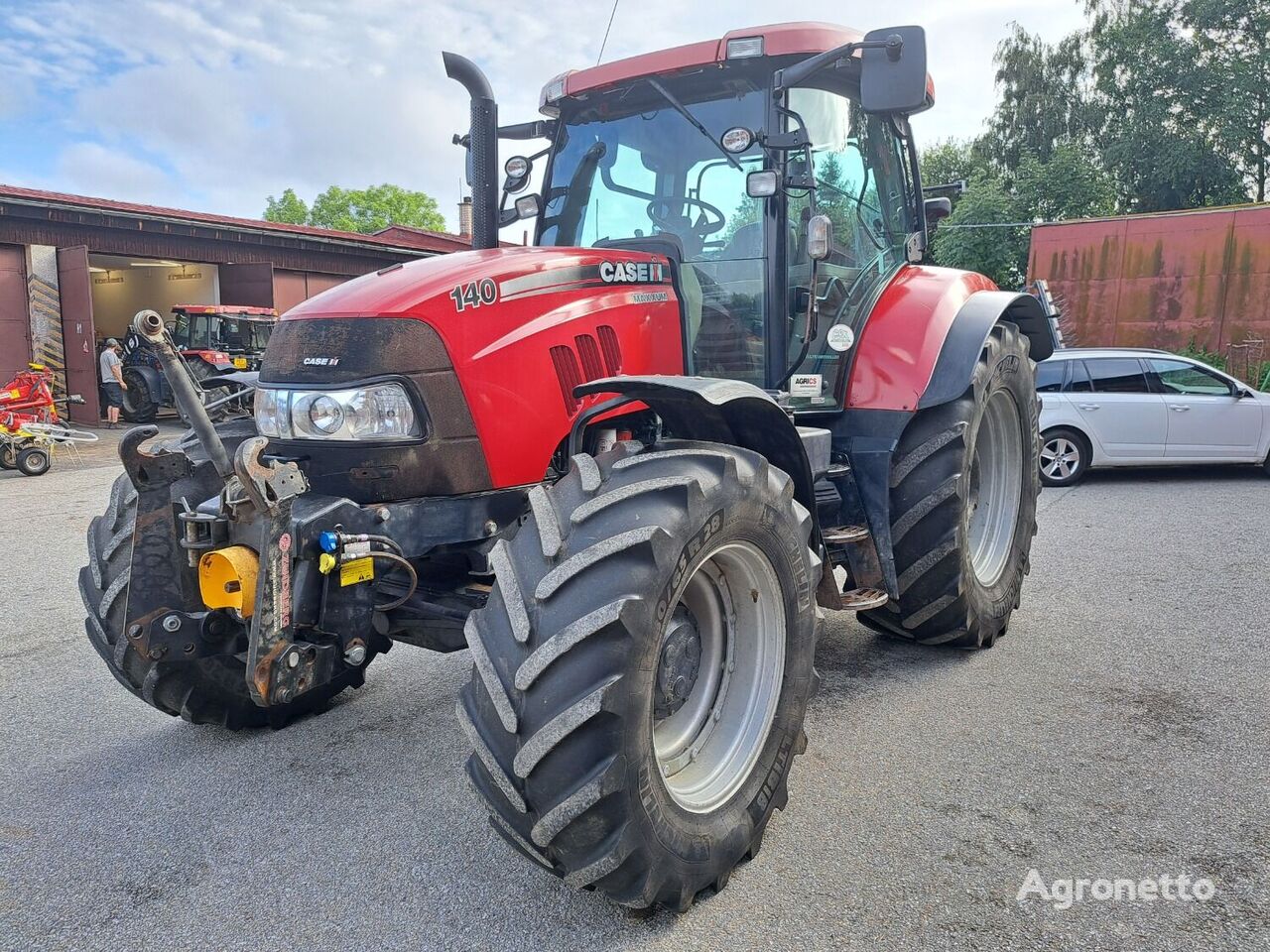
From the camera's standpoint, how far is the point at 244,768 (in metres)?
3.41

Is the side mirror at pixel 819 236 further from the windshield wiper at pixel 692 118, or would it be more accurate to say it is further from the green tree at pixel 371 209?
the green tree at pixel 371 209

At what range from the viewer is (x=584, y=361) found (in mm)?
3236

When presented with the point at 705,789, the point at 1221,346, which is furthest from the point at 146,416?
the point at 1221,346

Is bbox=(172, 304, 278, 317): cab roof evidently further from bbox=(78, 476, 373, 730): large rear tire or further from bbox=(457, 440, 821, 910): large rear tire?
bbox=(457, 440, 821, 910): large rear tire

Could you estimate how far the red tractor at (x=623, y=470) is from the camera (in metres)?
2.26

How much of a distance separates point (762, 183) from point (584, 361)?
109 cm

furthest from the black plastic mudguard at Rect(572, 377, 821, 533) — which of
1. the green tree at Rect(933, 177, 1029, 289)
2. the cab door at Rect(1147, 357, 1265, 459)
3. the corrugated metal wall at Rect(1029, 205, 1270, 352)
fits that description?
the green tree at Rect(933, 177, 1029, 289)

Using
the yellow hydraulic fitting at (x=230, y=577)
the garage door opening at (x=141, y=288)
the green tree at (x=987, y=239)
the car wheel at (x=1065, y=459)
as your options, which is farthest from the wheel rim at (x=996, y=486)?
the green tree at (x=987, y=239)

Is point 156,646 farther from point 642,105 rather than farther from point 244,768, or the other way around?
point 642,105

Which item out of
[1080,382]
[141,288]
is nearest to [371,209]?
[141,288]

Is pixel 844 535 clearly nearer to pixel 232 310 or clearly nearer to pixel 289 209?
pixel 232 310

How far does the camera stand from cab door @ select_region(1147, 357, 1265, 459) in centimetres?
988

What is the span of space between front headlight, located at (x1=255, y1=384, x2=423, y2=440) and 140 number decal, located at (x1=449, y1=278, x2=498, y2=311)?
1.08ft

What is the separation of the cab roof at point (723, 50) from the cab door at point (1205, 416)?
25.2ft
